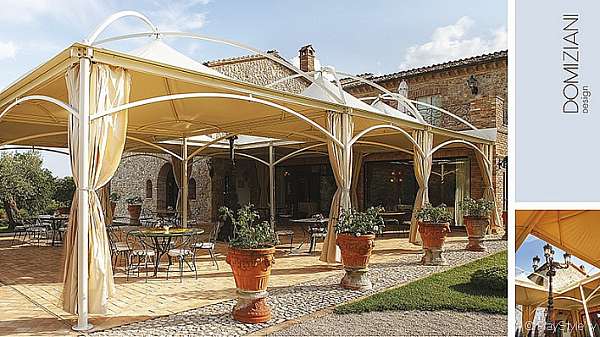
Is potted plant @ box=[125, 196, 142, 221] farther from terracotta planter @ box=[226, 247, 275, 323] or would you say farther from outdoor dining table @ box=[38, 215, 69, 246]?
terracotta planter @ box=[226, 247, 275, 323]

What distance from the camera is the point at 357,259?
6328 mm

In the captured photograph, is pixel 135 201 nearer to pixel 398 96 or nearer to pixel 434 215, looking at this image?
pixel 398 96

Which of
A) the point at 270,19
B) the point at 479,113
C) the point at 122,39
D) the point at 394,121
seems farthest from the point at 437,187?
the point at 122,39

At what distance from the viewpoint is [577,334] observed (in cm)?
371

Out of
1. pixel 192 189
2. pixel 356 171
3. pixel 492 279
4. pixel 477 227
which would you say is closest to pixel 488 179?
pixel 477 227

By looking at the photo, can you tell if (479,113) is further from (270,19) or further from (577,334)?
(577,334)

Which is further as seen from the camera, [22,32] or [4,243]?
[4,243]

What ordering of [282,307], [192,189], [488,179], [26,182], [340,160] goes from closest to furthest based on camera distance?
1. [282,307]
2. [340,160]
3. [488,179]
4. [26,182]
5. [192,189]

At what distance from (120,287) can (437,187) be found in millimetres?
10022

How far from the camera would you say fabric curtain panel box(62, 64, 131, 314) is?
15.5 feet

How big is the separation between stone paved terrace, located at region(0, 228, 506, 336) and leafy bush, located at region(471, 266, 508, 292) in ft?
3.03

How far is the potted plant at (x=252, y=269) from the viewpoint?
4.93 metres

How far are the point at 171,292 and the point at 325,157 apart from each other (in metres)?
11.3

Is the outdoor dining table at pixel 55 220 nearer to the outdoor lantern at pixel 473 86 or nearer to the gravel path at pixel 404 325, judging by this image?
the gravel path at pixel 404 325
